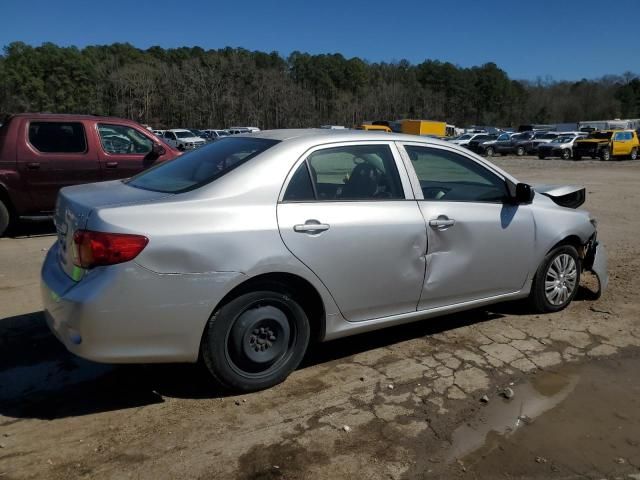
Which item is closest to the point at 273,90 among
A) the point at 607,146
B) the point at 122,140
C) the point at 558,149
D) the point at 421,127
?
the point at 421,127

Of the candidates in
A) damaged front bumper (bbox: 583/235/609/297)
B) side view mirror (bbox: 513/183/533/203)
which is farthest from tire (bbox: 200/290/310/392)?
damaged front bumper (bbox: 583/235/609/297)

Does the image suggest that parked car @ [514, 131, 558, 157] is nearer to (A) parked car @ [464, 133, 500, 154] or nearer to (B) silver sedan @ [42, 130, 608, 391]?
(A) parked car @ [464, 133, 500, 154]

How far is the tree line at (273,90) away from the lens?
299 ft

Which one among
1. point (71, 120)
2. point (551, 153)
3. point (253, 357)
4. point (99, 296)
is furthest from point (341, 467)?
point (551, 153)

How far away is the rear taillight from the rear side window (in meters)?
5.98

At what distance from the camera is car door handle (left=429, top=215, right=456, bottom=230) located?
4047mm

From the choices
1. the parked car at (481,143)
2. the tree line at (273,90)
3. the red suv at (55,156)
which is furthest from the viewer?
the tree line at (273,90)

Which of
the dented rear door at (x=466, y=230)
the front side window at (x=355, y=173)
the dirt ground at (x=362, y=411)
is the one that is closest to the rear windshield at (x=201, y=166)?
the front side window at (x=355, y=173)

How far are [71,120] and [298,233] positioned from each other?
6.30m

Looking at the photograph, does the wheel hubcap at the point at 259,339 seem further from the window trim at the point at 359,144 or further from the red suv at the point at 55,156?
the red suv at the point at 55,156

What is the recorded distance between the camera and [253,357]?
11.5 ft

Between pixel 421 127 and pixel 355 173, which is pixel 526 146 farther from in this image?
pixel 355 173

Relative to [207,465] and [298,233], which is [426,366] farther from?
[207,465]

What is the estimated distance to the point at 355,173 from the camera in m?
4.00
